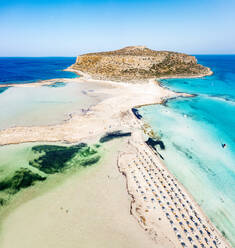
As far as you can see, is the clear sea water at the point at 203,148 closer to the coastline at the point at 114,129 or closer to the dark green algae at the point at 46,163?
the coastline at the point at 114,129

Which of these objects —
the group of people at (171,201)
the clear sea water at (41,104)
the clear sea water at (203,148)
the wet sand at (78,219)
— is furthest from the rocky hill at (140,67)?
the wet sand at (78,219)

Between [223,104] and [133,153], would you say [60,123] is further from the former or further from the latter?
[223,104]

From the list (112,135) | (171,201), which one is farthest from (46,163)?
(171,201)

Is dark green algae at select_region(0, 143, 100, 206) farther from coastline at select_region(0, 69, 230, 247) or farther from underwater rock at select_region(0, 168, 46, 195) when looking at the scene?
coastline at select_region(0, 69, 230, 247)

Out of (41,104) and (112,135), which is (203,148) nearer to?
(112,135)

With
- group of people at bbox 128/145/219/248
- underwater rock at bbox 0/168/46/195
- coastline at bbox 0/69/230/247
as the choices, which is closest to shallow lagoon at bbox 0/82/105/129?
coastline at bbox 0/69/230/247

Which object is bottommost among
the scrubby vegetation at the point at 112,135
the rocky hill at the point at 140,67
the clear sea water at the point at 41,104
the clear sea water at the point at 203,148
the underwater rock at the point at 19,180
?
the clear sea water at the point at 203,148
